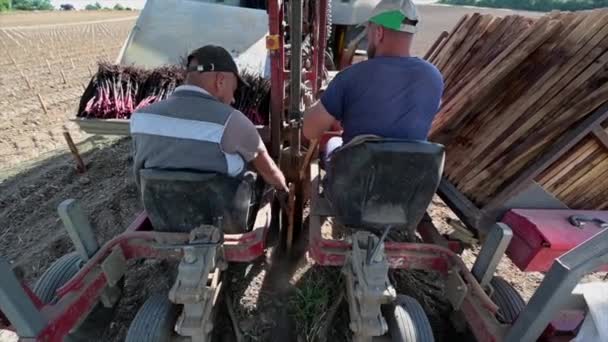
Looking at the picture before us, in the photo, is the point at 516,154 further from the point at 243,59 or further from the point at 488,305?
the point at 243,59

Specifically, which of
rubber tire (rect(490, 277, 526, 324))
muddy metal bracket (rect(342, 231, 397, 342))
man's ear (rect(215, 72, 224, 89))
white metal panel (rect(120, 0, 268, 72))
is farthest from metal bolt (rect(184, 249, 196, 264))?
white metal panel (rect(120, 0, 268, 72))

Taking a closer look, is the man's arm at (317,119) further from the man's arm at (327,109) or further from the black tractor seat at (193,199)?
the black tractor seat at (193,199)

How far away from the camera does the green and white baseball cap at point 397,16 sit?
2016mm

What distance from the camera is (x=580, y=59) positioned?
241 centimetres

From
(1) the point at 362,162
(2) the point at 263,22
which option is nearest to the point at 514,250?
(1) the point at 362,162

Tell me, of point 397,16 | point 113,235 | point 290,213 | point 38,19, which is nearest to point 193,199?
point 290,213

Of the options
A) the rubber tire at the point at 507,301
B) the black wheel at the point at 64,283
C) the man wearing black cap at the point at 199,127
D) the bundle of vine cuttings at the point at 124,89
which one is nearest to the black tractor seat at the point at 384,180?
the man wearing black cap at the point at 199,127

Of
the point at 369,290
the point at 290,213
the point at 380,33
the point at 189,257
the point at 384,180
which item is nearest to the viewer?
the point at 369,290

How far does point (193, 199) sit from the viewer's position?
204cm

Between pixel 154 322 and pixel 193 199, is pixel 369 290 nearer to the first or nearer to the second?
pixel 193 199

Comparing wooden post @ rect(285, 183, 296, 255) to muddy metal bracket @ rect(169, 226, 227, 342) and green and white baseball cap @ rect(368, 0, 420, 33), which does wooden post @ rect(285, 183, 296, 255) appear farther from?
green and white baseball cap @ rect(368, 0, 420, 33)

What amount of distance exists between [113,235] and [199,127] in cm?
258

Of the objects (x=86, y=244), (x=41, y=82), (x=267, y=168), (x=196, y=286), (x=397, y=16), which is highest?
(x=397, y=16)

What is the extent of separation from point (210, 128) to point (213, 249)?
69 centimetres
